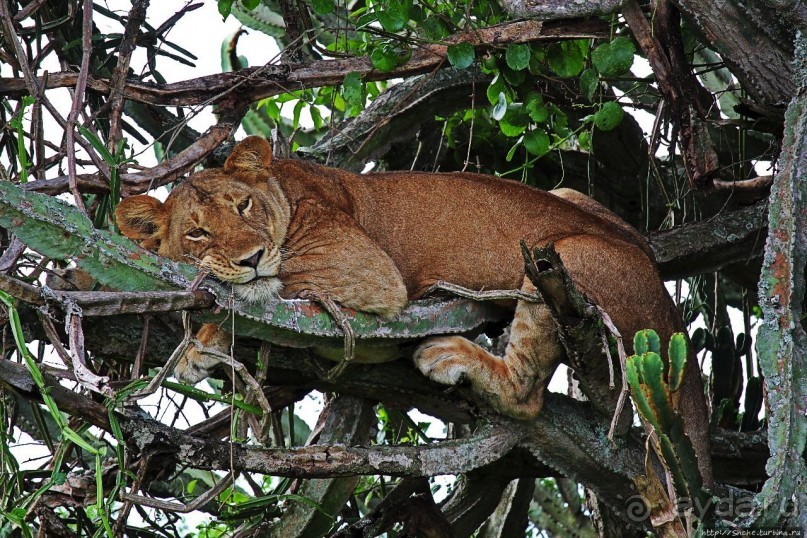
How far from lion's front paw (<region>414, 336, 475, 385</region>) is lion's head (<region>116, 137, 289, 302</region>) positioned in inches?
28.9

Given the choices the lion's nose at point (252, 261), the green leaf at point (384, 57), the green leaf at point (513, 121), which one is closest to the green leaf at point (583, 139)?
the green leaf at point (513, 121)

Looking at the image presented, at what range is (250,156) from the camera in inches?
201

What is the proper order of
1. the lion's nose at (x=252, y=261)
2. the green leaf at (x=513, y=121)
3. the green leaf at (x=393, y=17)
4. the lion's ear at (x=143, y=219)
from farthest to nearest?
the green leaf at (x=513, y=121)
the green leaf at (x=393, y=17)
the lion's ear at (x=143, y=219)
the lion's nose at (x=252, y=261)

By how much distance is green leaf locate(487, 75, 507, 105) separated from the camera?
544 cm

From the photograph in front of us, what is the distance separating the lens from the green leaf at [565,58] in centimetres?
532

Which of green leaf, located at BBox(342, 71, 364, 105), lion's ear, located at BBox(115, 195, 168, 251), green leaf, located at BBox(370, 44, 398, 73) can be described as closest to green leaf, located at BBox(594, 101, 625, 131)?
green leaf, located at BBox(370, 44, 398, 73)

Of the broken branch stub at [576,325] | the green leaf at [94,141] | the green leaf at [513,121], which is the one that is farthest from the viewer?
the green leaf at [513,121]

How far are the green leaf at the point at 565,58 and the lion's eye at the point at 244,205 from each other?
5.48 feet

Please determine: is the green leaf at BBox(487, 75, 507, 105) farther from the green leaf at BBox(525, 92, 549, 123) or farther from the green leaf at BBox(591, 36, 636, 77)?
the green leaf at BBox(591, 36, 636, 77)

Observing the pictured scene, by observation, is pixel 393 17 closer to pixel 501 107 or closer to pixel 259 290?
pixel 501 107

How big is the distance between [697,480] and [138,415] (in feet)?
7.00

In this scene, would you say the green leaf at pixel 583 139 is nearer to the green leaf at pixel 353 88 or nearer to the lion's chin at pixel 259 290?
the green leaf at pixel 353 88

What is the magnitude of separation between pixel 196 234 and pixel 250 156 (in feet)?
1.70

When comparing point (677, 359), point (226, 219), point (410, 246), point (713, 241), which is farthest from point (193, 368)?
point (713, 241)
